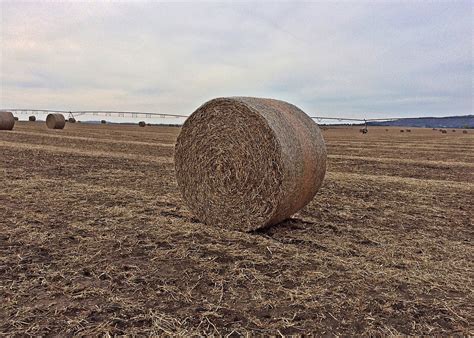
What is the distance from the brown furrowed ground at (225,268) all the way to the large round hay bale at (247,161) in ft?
1.12

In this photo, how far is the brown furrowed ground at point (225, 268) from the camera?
2996mm

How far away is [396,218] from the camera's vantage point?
20.4 ft

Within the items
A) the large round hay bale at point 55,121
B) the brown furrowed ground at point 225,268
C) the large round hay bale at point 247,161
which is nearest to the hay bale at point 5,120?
the large round hay bale at point 55,121

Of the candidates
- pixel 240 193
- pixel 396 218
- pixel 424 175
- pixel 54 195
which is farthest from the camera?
pixel 424 175

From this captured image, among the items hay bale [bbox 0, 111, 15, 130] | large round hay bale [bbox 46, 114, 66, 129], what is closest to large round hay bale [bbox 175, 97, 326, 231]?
hay bale [bbox 0, 111, 15, 130]

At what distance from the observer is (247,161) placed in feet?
17.9

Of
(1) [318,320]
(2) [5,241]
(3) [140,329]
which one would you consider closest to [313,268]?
(1) [318,320]

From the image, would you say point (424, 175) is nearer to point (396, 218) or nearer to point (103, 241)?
point (396, 218)

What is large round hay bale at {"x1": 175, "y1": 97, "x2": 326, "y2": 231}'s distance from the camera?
5.21 meters

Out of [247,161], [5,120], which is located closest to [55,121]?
[5,120]

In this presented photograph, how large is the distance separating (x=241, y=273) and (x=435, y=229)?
334cm

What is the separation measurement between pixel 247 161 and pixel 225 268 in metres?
1.87

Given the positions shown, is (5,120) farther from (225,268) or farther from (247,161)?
(225,268)

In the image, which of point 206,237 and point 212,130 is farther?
point 212,130
